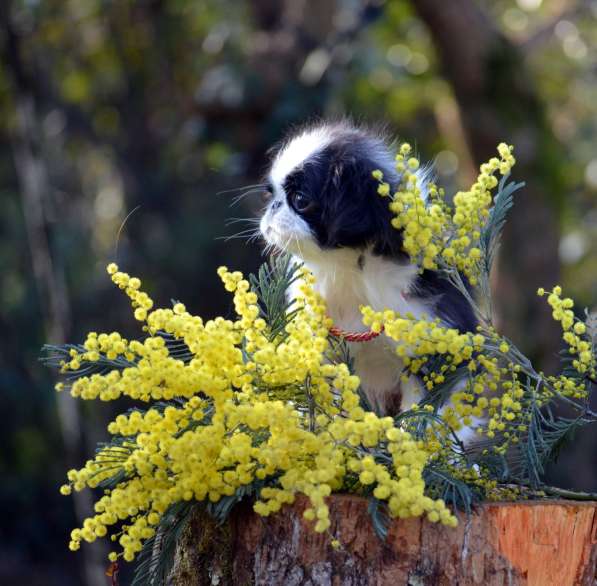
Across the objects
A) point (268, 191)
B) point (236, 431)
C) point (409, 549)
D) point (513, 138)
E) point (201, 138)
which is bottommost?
point (409, 549)

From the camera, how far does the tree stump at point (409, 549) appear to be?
6.33 ft

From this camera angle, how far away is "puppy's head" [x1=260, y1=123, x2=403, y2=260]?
2490 millimetres

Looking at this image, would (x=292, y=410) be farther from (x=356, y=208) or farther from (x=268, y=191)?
(x=268, y=191)

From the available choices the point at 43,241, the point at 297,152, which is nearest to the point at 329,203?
the point at 297,152

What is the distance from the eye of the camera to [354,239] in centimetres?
252

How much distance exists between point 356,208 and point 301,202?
16 centimetres

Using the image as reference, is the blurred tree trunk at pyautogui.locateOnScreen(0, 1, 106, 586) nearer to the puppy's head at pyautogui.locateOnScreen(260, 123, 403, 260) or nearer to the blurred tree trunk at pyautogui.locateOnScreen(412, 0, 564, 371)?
the puppy's head at pyautogui.locateOnScreen(260, 123, 403, 260)

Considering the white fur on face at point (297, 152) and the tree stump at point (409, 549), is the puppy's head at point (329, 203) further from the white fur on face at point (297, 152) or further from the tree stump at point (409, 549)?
the tree stump at point (409, 549)

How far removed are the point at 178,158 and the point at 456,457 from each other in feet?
20.4

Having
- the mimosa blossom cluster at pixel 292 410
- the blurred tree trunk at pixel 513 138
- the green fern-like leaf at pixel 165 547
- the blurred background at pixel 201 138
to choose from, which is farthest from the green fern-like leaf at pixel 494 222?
the blurred tree trunk at pixel 513 138

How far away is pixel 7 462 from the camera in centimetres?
776

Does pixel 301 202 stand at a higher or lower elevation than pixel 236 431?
higher

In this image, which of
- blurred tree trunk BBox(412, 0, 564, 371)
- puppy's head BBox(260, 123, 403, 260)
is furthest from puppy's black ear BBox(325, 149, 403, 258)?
blurred tree trunk BBox(412, 0, 564, 371)

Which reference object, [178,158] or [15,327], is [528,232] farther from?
[15,327]
